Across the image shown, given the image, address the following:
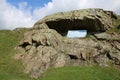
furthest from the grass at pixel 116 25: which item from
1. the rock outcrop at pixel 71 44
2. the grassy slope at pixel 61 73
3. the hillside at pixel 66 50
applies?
the grassy slope at pixel 61 73

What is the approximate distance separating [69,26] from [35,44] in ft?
27.4

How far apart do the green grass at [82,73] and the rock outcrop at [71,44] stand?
1339 millimetres

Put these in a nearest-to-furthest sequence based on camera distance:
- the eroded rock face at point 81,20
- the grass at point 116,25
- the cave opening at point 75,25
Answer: the grass at point 116,25 → the eroded rock face at point 81,20 → the cave opening at point 75,25

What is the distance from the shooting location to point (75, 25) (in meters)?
46.3

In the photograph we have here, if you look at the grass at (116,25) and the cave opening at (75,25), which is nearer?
the grass at (116,25)

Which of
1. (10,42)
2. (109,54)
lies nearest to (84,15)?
(109,54)

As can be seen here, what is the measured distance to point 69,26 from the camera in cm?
4741

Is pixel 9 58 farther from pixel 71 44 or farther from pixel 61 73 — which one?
pixel 61 73

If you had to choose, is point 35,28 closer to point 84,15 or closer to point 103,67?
point 84,15

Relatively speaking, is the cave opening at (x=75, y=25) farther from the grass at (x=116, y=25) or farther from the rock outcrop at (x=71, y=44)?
the grass at (x=116, y=25)

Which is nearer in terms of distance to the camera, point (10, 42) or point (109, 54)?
point (109, 54)

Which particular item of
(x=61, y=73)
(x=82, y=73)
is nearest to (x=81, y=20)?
(x=82, y=73)

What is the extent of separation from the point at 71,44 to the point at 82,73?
7486 millimetres

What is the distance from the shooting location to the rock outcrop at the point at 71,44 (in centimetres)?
3888
